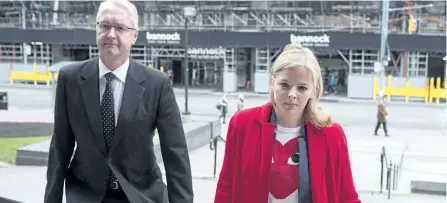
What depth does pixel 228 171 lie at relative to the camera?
367 centimetres

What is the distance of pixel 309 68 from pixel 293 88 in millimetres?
144

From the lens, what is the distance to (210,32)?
35688mm

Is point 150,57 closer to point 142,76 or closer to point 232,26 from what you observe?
point 232,26

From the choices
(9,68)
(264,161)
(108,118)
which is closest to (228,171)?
(264,161)

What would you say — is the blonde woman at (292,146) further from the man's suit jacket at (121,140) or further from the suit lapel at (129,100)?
the suit lapel at (129,100)

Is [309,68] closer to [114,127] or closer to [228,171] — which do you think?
[228,171]

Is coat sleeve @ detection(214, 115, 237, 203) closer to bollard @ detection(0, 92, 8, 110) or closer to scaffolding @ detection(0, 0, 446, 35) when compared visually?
bollard @ detection(0, 92, 8, 110)

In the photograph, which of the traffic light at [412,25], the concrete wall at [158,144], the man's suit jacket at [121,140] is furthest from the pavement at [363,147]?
the traffic light at [412,25]

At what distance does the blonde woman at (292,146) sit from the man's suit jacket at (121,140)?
46 cm

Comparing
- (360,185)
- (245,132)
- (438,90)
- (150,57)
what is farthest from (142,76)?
(150,57)

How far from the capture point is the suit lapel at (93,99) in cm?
367

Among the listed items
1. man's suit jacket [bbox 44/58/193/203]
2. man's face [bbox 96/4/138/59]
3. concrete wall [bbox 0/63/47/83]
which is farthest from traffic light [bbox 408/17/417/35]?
man's face [bbox 96/4/138/59]

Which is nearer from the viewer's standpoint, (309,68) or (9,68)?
(309,68)

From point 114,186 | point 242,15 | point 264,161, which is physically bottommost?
point 114,186
